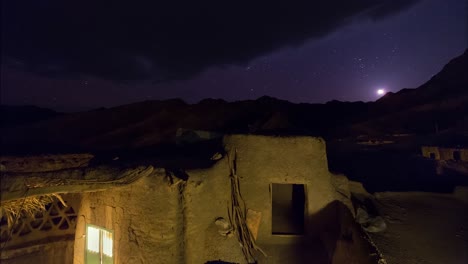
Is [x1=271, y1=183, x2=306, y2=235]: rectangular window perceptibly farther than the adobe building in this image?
Yes

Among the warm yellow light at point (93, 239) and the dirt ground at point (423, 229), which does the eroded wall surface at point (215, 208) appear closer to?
the warm yellow light at point (93, 239)

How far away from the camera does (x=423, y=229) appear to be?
8.20 meters

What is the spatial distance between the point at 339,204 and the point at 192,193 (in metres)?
4.38

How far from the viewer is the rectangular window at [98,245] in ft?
21.6

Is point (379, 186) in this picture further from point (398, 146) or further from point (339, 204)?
point (339, 204)

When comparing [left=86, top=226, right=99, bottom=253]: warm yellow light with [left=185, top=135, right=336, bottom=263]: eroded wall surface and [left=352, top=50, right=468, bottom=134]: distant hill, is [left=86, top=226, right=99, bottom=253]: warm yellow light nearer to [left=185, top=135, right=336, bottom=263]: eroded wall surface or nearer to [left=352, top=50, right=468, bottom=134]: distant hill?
[left=185, top=135, right=336, bottom=263]: eroded wall surface

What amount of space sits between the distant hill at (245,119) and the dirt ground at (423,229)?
567cm

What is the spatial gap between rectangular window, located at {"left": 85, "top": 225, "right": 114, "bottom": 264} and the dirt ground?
6.24m

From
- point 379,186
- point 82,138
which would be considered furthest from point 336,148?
point 82,138

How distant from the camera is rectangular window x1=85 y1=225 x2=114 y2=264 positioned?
21.6 ft

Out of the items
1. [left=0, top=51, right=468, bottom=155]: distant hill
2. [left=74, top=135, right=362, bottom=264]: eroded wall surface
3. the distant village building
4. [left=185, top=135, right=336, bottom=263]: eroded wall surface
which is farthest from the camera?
[left=0, top=51, right=468, bottom=155]: distant hill

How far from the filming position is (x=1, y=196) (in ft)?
14.1

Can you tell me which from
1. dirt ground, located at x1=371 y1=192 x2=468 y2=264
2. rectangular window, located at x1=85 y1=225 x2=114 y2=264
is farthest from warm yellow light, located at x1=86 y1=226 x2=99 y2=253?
dirt ground, located at x1=371 y1=192 x2=468 y2=264

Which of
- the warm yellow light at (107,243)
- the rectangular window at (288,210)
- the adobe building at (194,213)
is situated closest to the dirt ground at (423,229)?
the adobe building at (194,213)
